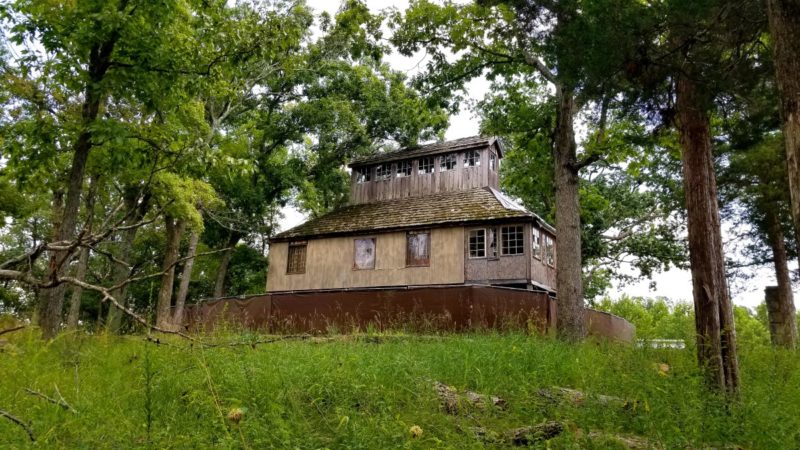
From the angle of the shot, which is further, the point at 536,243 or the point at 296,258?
the point at 296,258

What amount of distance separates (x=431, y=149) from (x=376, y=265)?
718 centimetres

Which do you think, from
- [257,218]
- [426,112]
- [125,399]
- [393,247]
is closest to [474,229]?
[393,247]

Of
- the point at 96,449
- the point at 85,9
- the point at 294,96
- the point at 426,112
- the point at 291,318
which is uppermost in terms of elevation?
the point at 294,96

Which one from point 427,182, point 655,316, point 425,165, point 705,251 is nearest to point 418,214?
point 427,182

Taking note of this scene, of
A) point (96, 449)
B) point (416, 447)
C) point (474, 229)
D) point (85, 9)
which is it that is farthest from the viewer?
point (474, 229)

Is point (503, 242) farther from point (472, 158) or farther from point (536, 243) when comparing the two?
point (472, 158)

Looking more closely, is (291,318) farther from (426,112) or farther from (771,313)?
(771,313)

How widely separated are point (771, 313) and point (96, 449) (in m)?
15.9

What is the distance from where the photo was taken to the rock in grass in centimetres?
521

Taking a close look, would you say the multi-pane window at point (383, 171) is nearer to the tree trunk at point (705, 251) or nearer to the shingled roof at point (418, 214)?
the shingled roof at point (418, 214)

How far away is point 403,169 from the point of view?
1145 inches

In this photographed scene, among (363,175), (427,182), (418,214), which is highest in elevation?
(363,175)

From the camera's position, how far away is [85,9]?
33.5 ft

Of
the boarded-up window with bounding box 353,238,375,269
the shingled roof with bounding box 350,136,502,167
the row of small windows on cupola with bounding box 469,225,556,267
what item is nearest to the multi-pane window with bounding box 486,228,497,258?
the row of small windows on cupola with bounding box 469,225,556,267
